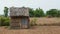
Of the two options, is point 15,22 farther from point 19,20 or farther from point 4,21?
point 4,21

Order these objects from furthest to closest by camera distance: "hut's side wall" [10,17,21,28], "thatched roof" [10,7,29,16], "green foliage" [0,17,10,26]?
1. "green foliage" [0,17,10,26]
2. "thatched roof" [10,7,29,16]
3. "hut's side wall" [10,17,21,28]

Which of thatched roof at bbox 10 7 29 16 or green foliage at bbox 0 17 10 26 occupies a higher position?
thatched roof at bbox 10 7 29 16

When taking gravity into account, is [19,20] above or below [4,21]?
above

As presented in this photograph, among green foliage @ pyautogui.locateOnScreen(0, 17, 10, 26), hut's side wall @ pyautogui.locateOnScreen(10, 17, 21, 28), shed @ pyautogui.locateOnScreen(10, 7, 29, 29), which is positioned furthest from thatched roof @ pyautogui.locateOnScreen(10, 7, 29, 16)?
green foliage @ pyautogui.locateOnScreen(0, 17, 10, 26)

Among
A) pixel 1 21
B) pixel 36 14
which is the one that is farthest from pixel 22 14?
pixel 36 14

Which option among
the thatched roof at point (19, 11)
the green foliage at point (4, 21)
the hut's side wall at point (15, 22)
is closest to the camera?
the hut's side wall at point (15, 22)

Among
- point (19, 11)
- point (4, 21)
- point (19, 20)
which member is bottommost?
point (4, 21)

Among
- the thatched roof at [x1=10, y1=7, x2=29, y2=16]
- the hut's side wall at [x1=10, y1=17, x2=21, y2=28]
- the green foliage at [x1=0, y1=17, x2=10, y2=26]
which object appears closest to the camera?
the hut's side wall at [x1=10, y1=17, x2=21, y2=28]

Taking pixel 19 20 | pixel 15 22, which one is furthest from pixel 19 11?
pixel 15 22

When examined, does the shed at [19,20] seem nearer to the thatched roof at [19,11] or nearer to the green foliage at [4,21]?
the thatched roof at [19,11]

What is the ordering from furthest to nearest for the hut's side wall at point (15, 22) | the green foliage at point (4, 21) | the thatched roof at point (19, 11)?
the green foliage at point (4, 21) < the thatched roof at point (19, 11) < the hut's side wall at point (15, 22)

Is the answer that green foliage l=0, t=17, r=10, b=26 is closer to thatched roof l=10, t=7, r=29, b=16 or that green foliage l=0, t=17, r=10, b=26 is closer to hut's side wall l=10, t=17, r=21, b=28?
thatched roof l=10, t=7, r=29, b=16

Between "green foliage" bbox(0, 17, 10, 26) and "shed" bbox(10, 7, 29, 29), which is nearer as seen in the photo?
"shed" bbox(10, 7, 29, 29)

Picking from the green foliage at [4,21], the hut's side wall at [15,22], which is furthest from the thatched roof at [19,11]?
the green foliage at [4,21]
